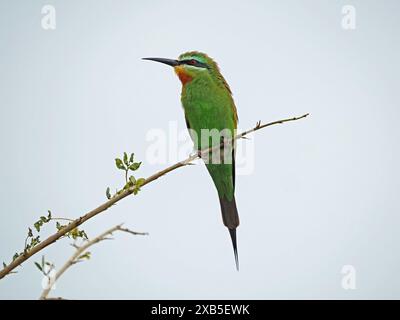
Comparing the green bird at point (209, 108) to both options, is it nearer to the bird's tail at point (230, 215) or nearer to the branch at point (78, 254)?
the bird's tail at point (230, 215)

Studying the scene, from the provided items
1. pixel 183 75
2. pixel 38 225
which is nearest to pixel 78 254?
pixel 38 225

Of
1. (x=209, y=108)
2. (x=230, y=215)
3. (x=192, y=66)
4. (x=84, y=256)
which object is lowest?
(x=230, y=215)

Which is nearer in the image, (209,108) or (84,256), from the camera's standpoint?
(84,256)

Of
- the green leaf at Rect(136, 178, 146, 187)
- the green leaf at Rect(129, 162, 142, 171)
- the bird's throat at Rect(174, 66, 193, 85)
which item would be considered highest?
the bird's throat at Rect(174, 66, 193, 85)

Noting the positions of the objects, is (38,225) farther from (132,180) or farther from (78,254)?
(78,254)

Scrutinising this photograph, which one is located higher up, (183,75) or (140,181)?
(183,75)

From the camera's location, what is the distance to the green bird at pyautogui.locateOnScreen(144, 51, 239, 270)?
471 cm

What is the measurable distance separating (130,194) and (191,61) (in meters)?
3.88

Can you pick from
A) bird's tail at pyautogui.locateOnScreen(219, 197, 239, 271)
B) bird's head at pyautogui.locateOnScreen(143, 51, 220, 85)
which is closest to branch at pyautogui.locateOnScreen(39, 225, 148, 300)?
bird's tail at pyautogui.locateOnScreen(219, 197, 239, 271)

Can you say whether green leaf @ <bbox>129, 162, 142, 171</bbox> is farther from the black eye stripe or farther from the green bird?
the black eye stripe

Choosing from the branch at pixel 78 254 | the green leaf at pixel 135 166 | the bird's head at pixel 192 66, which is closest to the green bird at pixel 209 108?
the bird's head at pixel 192 66

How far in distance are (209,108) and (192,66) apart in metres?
0.57

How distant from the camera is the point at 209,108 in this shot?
516 cm

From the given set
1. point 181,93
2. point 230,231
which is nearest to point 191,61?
point 181,93
